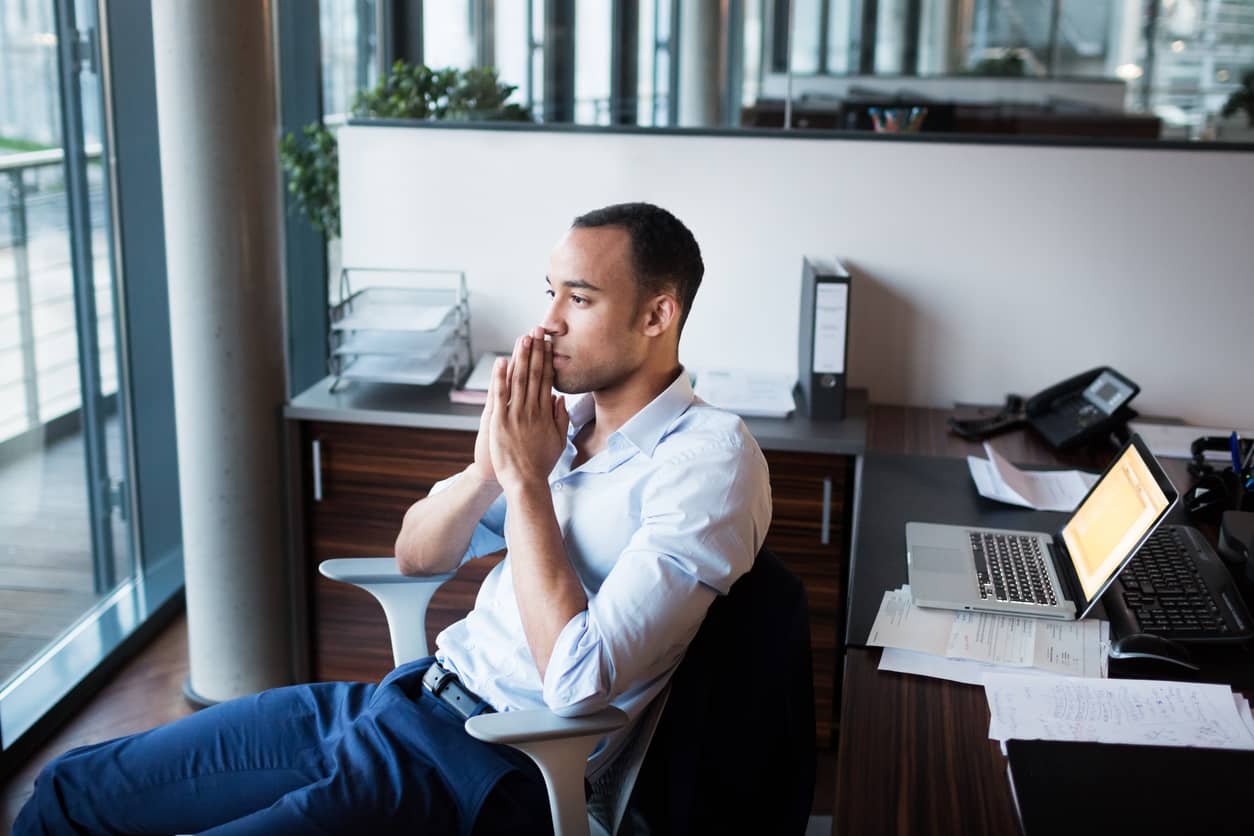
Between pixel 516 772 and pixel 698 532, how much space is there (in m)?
0.40

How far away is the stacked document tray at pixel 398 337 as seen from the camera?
9.13ft

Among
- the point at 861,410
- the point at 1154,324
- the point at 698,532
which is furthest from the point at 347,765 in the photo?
the point at 1154,324

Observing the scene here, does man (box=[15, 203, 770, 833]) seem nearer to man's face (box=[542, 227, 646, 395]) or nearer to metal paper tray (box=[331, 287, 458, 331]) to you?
man's face (box=[542, 227, 646, 395])

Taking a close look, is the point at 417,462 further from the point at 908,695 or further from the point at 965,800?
the point at 965,800

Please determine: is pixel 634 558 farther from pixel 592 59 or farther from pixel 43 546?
pixel 592 59

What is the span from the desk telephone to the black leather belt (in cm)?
141

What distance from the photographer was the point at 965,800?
4.22 ft

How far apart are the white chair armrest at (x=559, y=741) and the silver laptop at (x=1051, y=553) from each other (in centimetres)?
54

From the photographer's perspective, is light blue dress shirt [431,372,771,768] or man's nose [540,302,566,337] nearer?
light blue dress shirt [431,372,771,768]

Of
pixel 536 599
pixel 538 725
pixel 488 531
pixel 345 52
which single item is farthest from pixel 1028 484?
pixel 345 52

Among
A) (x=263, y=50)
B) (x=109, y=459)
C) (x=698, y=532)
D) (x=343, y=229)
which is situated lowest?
(x=109, y=459)

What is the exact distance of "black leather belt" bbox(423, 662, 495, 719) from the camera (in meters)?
1.76

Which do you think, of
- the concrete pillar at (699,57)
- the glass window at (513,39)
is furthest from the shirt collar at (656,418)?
the concrete pillar at (699,57)

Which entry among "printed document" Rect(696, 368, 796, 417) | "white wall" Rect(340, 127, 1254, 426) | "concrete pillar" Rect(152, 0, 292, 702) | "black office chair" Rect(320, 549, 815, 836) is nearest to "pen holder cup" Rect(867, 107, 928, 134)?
"white wall" Rect(340, 127, 1254, 426)
